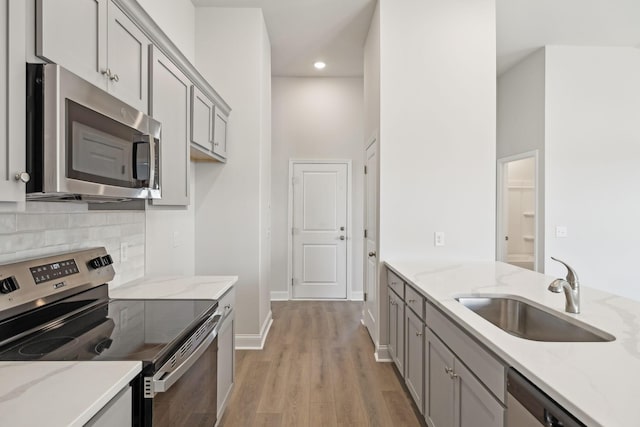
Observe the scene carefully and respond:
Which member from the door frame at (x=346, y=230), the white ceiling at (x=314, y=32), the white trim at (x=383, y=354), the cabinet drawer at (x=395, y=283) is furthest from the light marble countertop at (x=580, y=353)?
the door frame at (x=346, y=230)

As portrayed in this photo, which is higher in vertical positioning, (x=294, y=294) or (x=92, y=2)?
(x=92, y=2)

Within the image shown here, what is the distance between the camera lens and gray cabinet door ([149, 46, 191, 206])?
1.90 meters

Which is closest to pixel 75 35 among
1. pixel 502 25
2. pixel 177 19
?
pixel 177 19

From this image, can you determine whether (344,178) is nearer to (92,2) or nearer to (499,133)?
(499,133)

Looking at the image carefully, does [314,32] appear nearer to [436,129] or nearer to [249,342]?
[436,129]

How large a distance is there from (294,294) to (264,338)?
165cm

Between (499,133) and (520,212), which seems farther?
(520,212)

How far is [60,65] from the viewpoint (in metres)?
1.14

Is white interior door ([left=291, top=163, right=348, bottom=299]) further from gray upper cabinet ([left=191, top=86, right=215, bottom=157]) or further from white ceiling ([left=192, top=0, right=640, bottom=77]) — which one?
gray upper cabinet ([left=191, top=86, right=215, bottom=157])

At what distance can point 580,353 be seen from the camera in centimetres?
112

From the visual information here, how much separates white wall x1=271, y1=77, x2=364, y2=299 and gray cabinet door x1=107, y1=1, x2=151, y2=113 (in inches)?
138

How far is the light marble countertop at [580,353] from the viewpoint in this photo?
83cm

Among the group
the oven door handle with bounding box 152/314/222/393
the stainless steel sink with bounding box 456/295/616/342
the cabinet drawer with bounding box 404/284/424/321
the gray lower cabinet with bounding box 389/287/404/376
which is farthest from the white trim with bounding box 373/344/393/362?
the oven door handle with bounding box 152/314/222/393

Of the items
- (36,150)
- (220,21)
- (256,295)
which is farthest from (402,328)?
(220,21)
